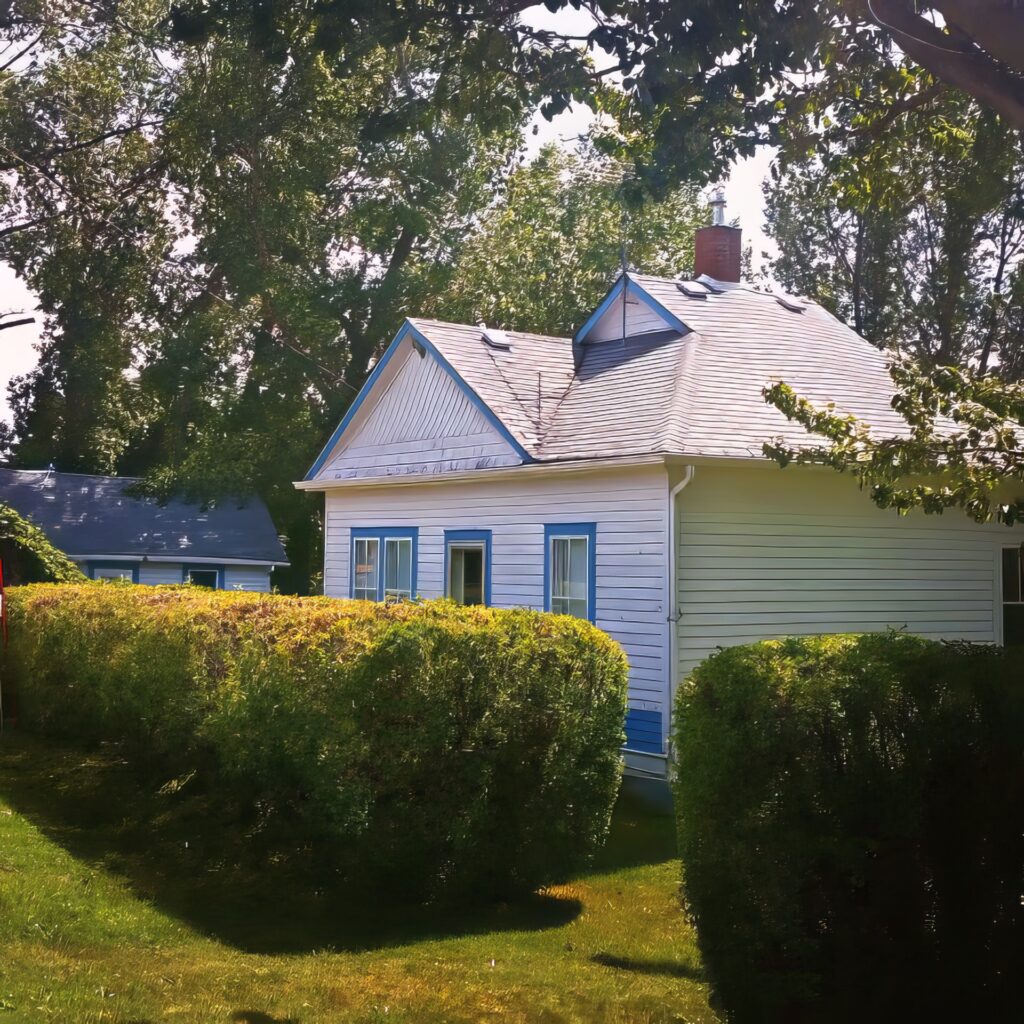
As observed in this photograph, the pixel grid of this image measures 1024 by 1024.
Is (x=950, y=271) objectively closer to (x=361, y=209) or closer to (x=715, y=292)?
(x=361, y=209)

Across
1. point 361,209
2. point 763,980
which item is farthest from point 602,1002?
point 361,209

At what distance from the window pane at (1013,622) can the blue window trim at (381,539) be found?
7.89 meters

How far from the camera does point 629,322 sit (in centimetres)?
1725

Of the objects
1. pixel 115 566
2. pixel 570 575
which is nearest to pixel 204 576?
pixel 115 566

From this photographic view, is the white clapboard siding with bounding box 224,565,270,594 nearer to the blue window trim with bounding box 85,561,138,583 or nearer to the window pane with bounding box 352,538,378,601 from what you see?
the blue window trim with bounding box 85,561,138,583

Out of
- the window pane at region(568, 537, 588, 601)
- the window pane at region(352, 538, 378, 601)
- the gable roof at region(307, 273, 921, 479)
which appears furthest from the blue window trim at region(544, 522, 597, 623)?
the window pane at region(352, 538, 378, 601)

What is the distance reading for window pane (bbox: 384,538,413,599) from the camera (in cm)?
1712

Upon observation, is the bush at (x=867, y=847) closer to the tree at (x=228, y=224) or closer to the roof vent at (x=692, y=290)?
the roof vent at (x=692, y=290)

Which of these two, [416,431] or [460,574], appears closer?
[460,574]

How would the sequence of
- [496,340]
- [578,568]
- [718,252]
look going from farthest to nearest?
1. [718,252]
2. [496,340]
3. [578,568]

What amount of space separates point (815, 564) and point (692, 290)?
533 centimetres

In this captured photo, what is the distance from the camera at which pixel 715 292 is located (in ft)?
58.5

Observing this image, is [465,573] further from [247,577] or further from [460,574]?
[247,577]

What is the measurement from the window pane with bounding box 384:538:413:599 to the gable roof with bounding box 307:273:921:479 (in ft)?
8.72
